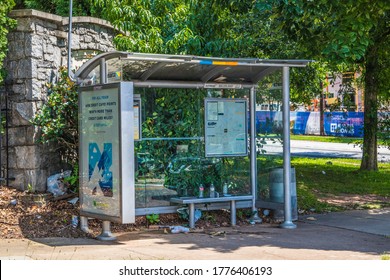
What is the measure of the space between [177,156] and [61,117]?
1839mm

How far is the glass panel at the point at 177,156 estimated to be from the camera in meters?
10.6

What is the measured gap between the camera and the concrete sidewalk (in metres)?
8.20

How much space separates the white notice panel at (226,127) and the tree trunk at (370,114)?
24.1 feet

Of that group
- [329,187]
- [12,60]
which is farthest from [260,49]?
[12,60]

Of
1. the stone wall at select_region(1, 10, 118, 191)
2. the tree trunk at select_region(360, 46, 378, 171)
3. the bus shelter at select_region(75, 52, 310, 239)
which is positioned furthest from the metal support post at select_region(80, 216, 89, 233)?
the tree trunk at select_region(360, 46, 378, 171)

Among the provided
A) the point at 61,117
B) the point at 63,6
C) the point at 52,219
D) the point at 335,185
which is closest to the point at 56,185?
the point at 52,219

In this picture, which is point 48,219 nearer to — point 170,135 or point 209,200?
point 170,135

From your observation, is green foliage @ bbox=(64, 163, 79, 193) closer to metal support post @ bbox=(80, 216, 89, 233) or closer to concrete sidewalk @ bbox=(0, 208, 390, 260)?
metal support post @ bbox=(80, 216, 89, 233)

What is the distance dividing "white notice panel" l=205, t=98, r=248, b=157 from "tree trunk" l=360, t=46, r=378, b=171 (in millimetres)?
7344

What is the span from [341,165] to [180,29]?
10.4 metres

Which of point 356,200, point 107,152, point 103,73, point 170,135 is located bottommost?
point 356,200

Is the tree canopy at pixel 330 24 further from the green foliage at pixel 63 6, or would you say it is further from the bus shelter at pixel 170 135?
the green foliage at pixel 63 6

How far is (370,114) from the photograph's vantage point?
59.1ft

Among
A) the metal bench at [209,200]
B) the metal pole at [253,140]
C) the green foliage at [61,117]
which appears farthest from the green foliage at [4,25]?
the metal pole at [253,140]
